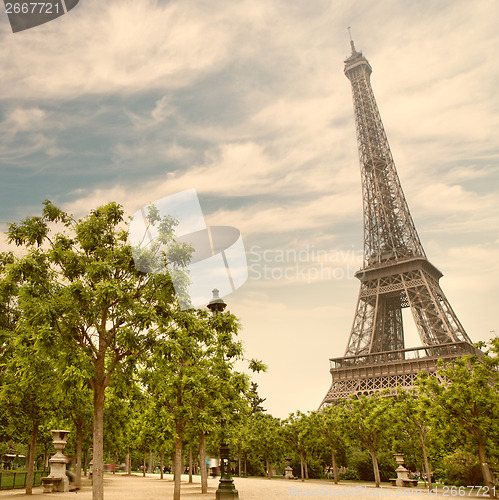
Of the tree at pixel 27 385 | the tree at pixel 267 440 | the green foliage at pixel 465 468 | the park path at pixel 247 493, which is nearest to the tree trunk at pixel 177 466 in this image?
the park path at pixel 247 493

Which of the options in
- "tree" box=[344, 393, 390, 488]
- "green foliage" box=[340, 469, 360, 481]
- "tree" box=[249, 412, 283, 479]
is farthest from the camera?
"green foliage" box=[340, 469, 360, 481]

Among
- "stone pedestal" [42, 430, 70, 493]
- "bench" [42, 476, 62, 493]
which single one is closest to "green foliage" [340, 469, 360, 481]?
"stone pedestal" [42, 430, 70, 493]

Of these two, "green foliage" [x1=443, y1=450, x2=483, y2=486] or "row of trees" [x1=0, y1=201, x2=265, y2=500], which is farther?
"green foliage" [x1=443, y1=450, x2=483, y2=486]

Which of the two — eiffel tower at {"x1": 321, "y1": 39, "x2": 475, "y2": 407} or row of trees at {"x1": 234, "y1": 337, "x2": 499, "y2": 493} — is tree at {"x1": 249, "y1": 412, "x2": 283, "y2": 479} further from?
eiffel tower at {"x1": 321, "y1": 39, "x2": 475, "y2": 407}

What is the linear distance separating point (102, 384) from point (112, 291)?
13.2ft

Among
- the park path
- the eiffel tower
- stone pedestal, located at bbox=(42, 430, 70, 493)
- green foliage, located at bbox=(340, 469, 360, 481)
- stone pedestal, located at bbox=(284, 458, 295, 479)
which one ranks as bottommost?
green foliage, located at bbox=(340, 469, 360, 481)

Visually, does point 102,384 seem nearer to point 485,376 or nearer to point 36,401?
point 36,401

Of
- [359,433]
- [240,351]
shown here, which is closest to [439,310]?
[359,433]

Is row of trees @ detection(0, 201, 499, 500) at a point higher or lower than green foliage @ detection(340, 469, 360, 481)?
higher

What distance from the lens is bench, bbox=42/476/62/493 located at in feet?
83.2

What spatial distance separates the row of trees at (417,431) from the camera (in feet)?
78.3

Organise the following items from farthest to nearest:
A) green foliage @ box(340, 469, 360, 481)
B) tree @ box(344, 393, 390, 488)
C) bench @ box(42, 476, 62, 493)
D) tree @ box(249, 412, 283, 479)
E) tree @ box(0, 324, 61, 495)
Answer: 1. green foliage @ box(340, 469, 360, 481)
2. tree @ box(249, 412, 283, 479)
3. tree @ box(344, 393, 390, 488)
4. bench @ box(42, 476, 62, 493)
5. tree @ box(0, 324, 61, 495)

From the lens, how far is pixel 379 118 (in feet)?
286

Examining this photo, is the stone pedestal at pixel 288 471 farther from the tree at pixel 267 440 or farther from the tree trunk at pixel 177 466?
the tree trunk at pixel 177 466
